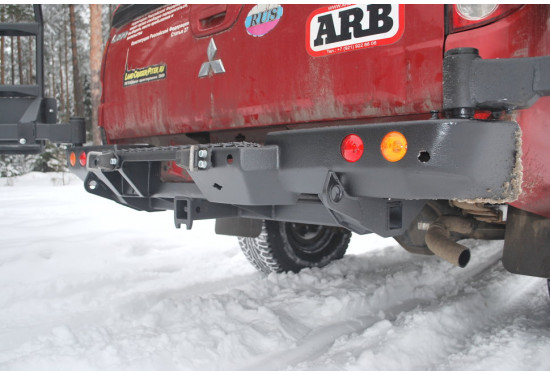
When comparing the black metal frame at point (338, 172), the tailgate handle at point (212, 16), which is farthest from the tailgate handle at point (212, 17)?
the black metal frame at point (338, 172)

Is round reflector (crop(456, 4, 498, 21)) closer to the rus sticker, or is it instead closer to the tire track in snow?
the rus sticker

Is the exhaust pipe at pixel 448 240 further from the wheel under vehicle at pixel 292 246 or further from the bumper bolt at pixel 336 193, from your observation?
the wheel under vehicle at pixel 292 246

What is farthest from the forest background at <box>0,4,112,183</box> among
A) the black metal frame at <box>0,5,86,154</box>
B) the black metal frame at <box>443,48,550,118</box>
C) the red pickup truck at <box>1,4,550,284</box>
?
the black metal frame at <box>443,48,550,118</box>

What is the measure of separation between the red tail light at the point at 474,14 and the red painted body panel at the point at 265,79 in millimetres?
48

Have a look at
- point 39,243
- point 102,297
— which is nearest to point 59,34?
point 39,243

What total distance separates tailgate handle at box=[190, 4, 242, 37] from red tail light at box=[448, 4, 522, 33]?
3.52ft

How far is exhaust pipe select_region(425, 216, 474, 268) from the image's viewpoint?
2.33 meters

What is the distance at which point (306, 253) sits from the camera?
158 inches

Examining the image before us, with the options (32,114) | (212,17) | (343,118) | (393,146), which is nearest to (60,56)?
(32,114)

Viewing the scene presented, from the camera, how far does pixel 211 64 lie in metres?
2.43

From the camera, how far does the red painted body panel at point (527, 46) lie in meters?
1.61

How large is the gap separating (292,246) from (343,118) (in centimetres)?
203

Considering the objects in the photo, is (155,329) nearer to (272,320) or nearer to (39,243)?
(272,320)

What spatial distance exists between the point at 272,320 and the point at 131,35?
2.02 meters
